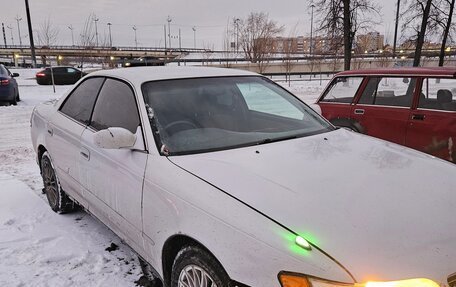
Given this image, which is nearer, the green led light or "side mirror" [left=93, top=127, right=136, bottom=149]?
the green led light

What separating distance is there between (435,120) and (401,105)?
0.58 meters

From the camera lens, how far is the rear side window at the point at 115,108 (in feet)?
9.77

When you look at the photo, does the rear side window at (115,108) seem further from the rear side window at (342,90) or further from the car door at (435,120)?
the rear side window at (342,90)

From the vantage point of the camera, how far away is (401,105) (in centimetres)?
552

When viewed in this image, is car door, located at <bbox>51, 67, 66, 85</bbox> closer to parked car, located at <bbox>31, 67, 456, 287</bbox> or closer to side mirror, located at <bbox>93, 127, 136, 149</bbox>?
parked car, located at <bbox>31, 67, 456, 287</bbox>

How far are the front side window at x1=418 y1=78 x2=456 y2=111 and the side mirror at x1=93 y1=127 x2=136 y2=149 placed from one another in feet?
13.7

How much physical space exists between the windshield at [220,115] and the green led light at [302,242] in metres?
1.06

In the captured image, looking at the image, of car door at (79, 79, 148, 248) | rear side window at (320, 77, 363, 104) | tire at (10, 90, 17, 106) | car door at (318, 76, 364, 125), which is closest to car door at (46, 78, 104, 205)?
car door at (79, 79, 148, 248)

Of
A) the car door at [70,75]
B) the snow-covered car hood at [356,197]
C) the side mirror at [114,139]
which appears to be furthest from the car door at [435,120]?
the car door at [70,75]

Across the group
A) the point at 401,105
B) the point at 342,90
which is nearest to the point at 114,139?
the point at 401,105

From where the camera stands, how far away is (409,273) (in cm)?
165

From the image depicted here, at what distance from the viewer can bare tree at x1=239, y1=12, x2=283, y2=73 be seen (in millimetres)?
33812

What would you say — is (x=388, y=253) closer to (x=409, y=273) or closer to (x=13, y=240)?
(x=409, y=273)

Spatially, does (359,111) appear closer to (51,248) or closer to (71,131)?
(71,131)
